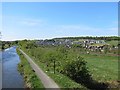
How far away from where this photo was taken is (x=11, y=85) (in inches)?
1699

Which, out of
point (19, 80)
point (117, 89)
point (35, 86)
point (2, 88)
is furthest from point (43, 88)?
point (19, 80)

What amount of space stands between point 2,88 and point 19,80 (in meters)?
8.06

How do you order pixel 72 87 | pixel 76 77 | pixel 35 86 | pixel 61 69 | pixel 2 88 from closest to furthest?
1. pixel 72 87
2. pixel 35 86
3. pixel 2 88
4. pixel 76 77
5. pixel 61 69

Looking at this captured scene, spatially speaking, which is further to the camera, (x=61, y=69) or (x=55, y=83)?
(x=61, y=69)

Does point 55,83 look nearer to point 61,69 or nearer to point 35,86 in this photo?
point 35,86

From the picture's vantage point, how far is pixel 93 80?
43.8 meters

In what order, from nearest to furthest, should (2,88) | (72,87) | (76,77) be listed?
(72,87), (2,88), (76,77)

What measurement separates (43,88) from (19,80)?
15458 mm

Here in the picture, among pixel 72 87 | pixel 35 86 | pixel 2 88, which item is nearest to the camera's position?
pixel 72 87

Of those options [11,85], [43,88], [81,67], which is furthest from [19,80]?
[43,88]

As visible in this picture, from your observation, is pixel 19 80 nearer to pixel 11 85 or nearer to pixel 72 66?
pixel 11 85

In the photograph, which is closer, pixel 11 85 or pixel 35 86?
pixel 35 86

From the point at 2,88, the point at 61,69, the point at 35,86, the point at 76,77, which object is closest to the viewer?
the point at 35,86

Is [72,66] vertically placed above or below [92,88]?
above
